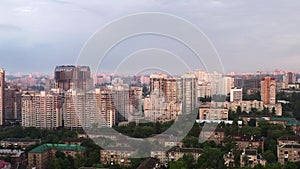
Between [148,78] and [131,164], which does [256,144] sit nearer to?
[131,164]

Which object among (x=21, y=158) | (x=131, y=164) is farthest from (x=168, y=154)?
(x=21, y=158)

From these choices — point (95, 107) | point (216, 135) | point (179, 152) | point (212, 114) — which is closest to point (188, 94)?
point (212, 114)

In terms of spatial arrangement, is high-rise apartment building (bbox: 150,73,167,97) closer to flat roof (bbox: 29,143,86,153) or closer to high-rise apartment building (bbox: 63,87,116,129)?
high-rise apartment building (bbox: 63,87,116,129)

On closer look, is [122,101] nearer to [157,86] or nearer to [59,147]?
[157,86]

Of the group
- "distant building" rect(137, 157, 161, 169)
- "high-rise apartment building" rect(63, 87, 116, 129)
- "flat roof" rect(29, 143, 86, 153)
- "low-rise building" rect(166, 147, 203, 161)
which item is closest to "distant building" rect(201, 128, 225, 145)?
"low-rise building" rect(166, 147, 203, 161)

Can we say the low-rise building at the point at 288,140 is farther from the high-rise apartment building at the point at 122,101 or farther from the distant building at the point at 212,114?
the high-rise apartment building at the point at 122,101

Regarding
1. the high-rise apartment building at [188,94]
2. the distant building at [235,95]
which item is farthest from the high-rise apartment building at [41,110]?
the distant building at [235,95]

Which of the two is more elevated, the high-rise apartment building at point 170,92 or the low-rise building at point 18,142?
the high-rise apartment building at point 170,92

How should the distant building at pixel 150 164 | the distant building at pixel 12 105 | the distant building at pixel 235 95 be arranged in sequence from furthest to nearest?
the distant building at pixel 235 95, the distant building at pixel 12 105, the distant building at pixel 150 164
